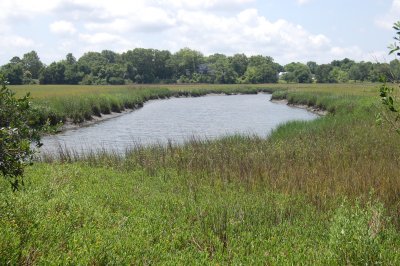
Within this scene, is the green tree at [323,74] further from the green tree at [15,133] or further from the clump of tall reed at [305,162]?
the green tree at [15,133]

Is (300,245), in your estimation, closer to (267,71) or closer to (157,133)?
(157,133)

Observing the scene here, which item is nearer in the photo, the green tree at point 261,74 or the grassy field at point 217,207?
the grassy field at point 217,207

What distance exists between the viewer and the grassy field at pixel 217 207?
6.82m

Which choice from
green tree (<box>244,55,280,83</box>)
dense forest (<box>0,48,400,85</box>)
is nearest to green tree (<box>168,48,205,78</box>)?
dense forest (<box>0,48,400,85</box>)

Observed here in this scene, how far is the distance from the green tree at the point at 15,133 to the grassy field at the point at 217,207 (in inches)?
38.5

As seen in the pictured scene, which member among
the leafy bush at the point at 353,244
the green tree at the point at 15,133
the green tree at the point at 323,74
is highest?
the green tree at the point at 15,133

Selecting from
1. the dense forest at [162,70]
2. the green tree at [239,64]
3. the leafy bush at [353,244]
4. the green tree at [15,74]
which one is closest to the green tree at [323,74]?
the dense forest at [162,70]

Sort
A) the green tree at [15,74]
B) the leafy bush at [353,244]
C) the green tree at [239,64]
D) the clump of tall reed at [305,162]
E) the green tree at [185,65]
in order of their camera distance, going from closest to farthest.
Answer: the leafy bush at [353,244], the clump of tall reed at [305,162], the green tree at [15,74], the green tree at [185,65], the green tree at [239,64]

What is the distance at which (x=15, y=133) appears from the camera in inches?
248

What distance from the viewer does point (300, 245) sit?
25.0 feet

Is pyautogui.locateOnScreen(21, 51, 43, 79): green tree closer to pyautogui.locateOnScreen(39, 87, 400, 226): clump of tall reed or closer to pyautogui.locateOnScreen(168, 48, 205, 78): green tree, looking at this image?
pyautogui.locateOnScreen(168, 48, 205, 78): green tree

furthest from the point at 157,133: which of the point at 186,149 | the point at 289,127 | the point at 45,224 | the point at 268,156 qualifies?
the point at 45,224

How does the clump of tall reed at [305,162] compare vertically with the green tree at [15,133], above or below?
below

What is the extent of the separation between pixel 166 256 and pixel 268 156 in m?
9.12
